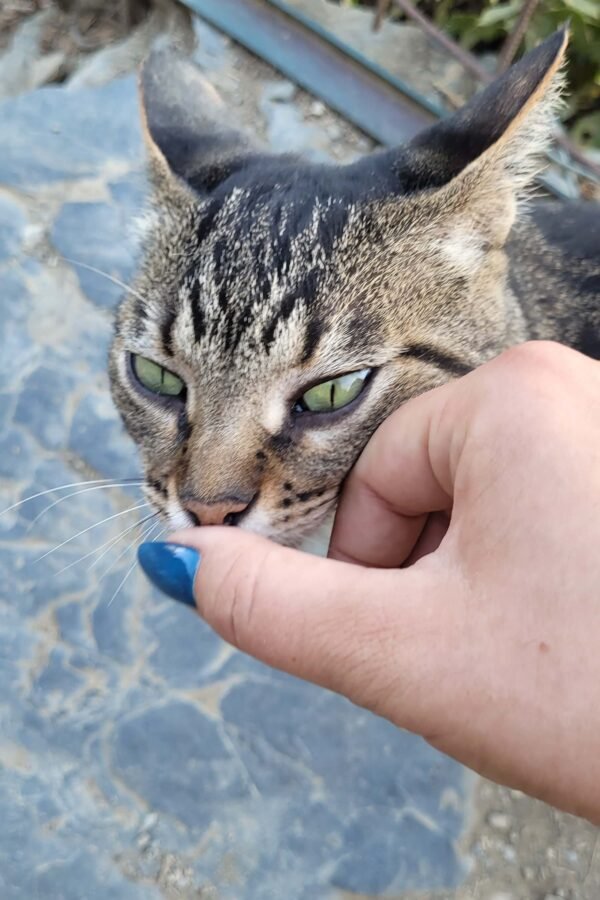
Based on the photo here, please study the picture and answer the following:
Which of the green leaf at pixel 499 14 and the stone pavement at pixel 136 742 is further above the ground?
the green leaf at pixel 499 14

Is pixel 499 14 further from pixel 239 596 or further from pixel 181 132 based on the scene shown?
pixel 239 596

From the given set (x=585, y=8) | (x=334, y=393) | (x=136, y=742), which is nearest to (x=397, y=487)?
(x=334, y=393)

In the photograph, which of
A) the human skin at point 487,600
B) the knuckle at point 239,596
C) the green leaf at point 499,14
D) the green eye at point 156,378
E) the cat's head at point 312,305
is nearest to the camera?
the human skin at point 487,600

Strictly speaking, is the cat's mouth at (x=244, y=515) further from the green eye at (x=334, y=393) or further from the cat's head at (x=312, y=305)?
the green eye at (x=334, y=393)

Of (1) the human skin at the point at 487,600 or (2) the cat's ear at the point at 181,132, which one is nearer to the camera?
(1) the human skin at the point at 487,600

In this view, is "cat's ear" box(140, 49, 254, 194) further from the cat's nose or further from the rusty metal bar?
the rusty metal bar

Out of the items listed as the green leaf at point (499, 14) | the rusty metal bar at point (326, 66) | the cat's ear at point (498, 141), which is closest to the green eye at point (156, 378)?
the cat's ear at point (498, 141)
